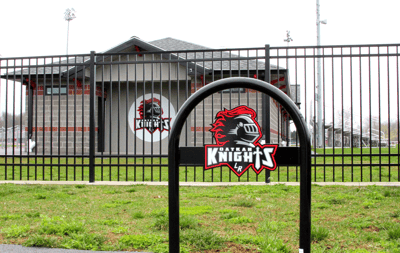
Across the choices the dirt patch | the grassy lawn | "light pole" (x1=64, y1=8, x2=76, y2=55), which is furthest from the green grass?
"light pole" (x1=64, y1=8, x2=76, y2=55)

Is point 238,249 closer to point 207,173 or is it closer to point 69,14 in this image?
point 207,173

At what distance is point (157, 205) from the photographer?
5273 millimetres

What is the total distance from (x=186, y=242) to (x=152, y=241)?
34 cm

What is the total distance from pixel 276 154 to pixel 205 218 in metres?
2.48

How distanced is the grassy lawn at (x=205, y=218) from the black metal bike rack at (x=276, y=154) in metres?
1.03

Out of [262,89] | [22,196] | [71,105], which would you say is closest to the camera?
[262,89]

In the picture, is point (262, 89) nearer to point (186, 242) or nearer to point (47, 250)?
point (186, 242)

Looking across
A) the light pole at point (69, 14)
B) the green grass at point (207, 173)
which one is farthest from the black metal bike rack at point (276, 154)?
the light pole at point (69, 14)

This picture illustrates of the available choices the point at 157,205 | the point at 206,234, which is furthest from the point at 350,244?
the point at 157,205

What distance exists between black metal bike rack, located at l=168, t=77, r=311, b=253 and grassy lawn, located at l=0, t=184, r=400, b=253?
1.03 metres

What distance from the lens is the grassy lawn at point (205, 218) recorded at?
344cm

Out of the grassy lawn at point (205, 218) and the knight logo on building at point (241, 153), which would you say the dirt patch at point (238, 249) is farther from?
the knight logo on building at point (241, 153)

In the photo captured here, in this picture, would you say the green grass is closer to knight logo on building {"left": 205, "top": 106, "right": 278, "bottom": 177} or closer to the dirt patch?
the dirt patch

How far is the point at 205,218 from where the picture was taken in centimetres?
445
